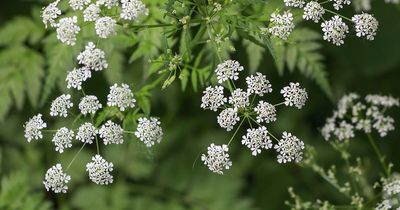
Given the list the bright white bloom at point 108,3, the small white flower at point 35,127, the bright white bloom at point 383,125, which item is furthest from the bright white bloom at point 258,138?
the bright white bloom at point 383,125

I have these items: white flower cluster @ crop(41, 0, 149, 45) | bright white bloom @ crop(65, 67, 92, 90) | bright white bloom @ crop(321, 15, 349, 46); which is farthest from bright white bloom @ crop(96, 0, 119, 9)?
bright white bloom @ crop(321, 15, 349, 46)

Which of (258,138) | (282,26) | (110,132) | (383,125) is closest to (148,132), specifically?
(110,132)

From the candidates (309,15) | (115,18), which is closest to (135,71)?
(115,18)

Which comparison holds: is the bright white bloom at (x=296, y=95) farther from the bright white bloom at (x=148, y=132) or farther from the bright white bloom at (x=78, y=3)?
the bright white bloom at (x=78, y=3)

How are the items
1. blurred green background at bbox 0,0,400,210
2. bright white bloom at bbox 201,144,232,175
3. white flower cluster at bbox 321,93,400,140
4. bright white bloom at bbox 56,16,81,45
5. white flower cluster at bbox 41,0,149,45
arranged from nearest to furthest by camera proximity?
bright white bloom at bbox 201,144,232,175
white flower cluster at bbox 41,0,149,45
bright white bloom at bbox 56,16,81,45
white flower cluster at bbox 321,93,400,140
blurred green background at bbox 0,0,400,210

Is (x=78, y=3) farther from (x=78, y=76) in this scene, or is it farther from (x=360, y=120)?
(x=360, y=120)

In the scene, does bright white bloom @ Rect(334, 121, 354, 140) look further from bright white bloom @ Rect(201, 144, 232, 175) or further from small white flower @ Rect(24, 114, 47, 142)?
small white flower @ Rect(24, 114, 47, 142)
